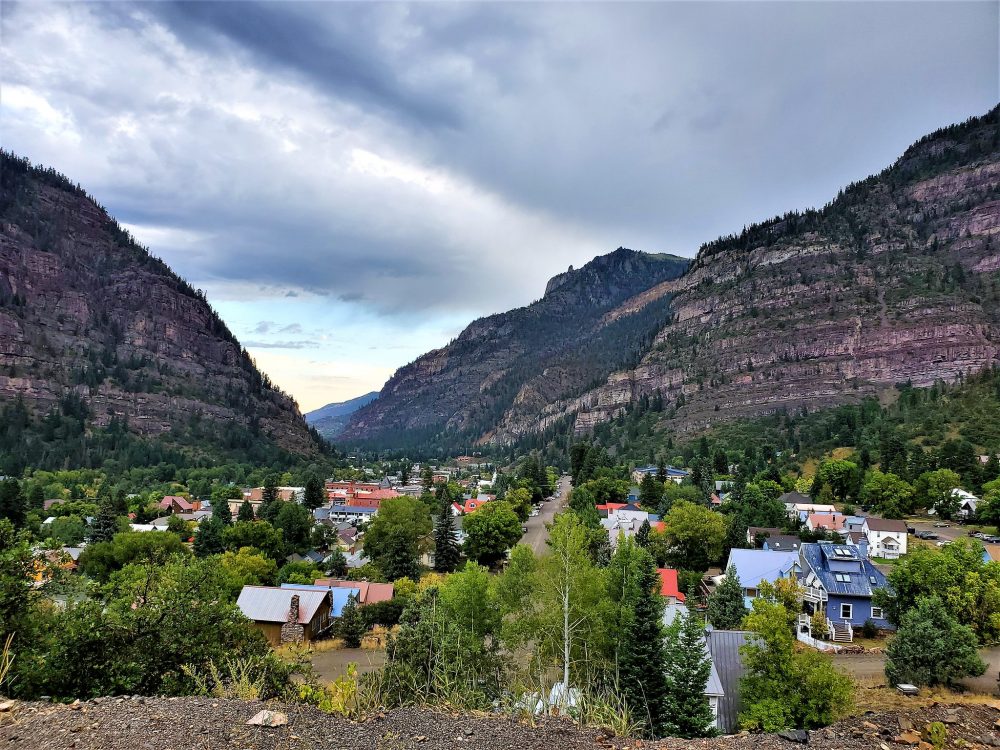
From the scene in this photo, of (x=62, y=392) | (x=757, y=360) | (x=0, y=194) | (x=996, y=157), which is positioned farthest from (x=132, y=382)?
(x=996, y=157)

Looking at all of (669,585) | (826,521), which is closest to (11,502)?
(669,585)

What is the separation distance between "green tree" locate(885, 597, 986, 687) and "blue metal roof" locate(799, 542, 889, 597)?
11.0 metres

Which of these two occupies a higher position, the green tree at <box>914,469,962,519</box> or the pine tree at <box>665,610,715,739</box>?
the green tree at <box>914,469,962,519</box>

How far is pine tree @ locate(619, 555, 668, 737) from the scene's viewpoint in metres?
16.7

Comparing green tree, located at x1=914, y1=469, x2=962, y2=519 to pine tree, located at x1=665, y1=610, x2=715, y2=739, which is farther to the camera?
green tree, located at x1=914, y1=469, x2=962, y2=519

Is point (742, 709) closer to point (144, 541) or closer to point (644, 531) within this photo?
point (644, 531)

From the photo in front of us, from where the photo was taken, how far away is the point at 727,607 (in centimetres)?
3080

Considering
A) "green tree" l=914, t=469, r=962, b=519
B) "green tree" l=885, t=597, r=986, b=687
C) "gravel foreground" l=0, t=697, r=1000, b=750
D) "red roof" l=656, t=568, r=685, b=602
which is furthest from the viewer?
"green tree" l=914, t=469, r=962, b=519

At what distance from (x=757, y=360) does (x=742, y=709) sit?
487 ft

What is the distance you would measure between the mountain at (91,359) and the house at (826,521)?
123m

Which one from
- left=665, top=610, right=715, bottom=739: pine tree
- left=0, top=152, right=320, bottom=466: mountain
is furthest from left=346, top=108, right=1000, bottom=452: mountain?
left=665, top=610, right=715, bottom=739: pine tree

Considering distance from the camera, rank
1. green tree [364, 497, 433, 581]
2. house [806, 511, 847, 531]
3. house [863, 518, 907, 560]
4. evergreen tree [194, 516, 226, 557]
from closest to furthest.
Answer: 1. green tree [364, 497, 433, 581]
2. evergreen tree [194, 516, 226, 557]
3. house [863, 518, 907, 560]
4. house [806, 511, 847, 531]

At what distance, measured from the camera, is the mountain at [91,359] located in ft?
438

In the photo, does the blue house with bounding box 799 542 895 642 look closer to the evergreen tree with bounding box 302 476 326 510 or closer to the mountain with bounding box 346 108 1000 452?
the evergreen tree with bounding box 302 476 326 510
